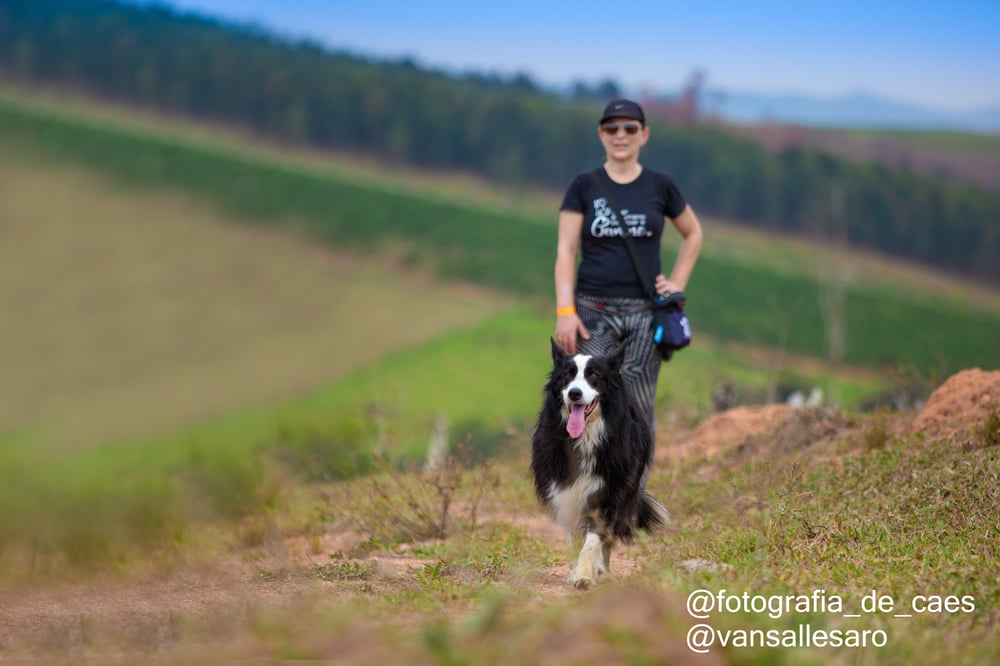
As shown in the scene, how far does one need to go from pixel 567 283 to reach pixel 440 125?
8506 cm

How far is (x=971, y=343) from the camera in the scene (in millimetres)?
59000

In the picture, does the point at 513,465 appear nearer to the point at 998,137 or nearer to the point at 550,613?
the point at 550,613

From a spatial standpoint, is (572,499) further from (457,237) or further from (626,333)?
(457,237)

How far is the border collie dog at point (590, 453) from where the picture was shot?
6.79 m

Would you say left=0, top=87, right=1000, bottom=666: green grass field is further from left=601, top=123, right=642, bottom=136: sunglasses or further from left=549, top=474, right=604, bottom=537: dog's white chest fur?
left=601, top=123, right=642, bottom=136: sunglasses

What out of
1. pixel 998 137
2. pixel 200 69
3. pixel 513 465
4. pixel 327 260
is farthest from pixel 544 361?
pixel 998 137

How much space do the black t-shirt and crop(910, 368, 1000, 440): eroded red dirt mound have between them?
3.49m

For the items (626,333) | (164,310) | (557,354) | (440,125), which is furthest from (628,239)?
(440,125)

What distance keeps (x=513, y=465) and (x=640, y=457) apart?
6.17 m

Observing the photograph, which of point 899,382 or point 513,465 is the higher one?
point 899,382

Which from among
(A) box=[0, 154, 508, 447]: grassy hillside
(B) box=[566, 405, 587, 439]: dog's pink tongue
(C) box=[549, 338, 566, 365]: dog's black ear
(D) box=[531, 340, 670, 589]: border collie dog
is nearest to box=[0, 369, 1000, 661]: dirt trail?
(D) box=[531, 340, 670, 589]: border collie dog

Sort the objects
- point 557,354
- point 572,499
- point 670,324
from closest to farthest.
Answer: point 557,354 → point 572,499 → point 670,324

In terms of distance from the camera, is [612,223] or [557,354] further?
[612,223]

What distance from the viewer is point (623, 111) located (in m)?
7.61
